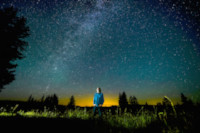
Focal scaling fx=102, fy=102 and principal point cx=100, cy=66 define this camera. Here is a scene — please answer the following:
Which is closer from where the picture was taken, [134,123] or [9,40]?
[134,123]

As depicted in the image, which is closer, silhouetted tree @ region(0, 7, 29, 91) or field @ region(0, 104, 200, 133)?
field @ region(0, 104, 200, 133)

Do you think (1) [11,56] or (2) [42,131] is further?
(1) [11,56]

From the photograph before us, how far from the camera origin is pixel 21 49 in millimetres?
11289

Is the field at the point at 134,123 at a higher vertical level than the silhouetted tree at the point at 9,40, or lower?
lower

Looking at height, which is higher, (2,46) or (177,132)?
(2,46)

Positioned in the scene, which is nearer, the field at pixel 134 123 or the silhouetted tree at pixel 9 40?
the field at pixel 134 123

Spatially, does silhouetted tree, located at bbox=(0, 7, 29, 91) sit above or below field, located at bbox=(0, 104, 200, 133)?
above

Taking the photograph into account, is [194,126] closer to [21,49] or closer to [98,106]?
[98,106]

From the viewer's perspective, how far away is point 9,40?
9.87 metres

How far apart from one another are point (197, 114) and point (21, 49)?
1447 centimetres

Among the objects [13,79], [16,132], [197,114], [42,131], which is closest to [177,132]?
[197,114]

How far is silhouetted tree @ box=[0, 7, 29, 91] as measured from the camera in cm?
938

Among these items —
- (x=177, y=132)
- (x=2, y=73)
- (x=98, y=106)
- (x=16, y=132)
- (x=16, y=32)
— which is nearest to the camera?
(x=177, y=132)

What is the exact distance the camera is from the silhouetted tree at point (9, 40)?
9.38 metres
